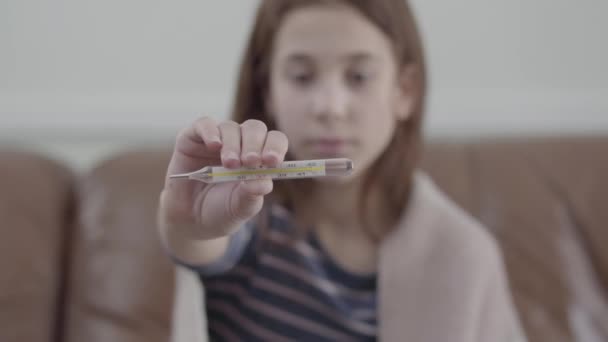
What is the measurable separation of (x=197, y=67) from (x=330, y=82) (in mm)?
591

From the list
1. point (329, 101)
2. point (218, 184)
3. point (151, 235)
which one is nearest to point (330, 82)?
point (329, 101)

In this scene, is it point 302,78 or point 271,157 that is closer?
point 271,157

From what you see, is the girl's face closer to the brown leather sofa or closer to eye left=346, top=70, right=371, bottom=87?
eye left=346, top=70, right=371, bottom=87

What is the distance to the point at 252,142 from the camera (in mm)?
495

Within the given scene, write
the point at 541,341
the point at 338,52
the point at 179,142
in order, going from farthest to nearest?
1. the point at 541,341
2. the point at 338,52
3. the point at 179,142

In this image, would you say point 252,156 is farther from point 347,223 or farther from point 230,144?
point 347,223

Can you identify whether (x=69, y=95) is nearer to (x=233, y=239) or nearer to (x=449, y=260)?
(x=233, y=239)

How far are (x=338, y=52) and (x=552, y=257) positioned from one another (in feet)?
1.92

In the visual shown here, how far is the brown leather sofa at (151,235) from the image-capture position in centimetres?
99

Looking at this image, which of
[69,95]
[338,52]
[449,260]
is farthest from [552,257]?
[69,95]

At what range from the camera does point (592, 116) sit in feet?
4.49

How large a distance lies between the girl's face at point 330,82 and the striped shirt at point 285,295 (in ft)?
0.56

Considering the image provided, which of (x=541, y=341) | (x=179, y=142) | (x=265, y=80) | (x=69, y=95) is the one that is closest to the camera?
(x=179, y=142)

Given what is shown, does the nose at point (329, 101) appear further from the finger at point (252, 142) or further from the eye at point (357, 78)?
the finger at point (252, 142)
